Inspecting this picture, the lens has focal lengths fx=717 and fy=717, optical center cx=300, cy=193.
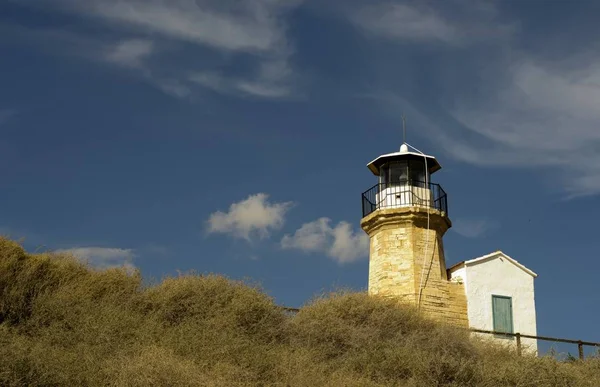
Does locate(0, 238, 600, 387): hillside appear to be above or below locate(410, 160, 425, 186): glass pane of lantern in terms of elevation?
below

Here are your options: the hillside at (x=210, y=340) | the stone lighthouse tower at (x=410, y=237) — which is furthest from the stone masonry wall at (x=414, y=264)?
the hillside at (x=210, y=340)

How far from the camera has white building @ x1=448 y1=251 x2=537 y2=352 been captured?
24016 millimetres

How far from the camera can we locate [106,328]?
47.5 ft

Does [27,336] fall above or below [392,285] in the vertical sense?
below

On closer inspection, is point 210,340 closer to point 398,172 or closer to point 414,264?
point 414,264

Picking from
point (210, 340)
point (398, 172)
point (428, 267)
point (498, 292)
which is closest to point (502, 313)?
point (498, 292)

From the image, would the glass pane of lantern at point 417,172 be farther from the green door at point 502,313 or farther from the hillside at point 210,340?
the hillside at point 210,340

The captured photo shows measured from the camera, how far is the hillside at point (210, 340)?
42.0ft

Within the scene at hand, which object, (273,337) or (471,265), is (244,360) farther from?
(471,265)

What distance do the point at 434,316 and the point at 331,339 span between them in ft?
22.0

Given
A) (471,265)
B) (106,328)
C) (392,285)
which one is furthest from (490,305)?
(106,328)

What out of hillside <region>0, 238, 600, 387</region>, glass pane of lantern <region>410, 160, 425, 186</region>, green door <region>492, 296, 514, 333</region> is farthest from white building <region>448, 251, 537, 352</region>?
hillside <region>0, 238, 600, 387</region>

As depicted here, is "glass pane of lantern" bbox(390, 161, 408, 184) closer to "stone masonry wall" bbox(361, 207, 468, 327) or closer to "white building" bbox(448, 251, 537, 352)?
"stone masonry wall" bbox(361, 207, 468, 327)

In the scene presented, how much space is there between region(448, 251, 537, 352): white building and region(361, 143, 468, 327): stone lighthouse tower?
0.40m
